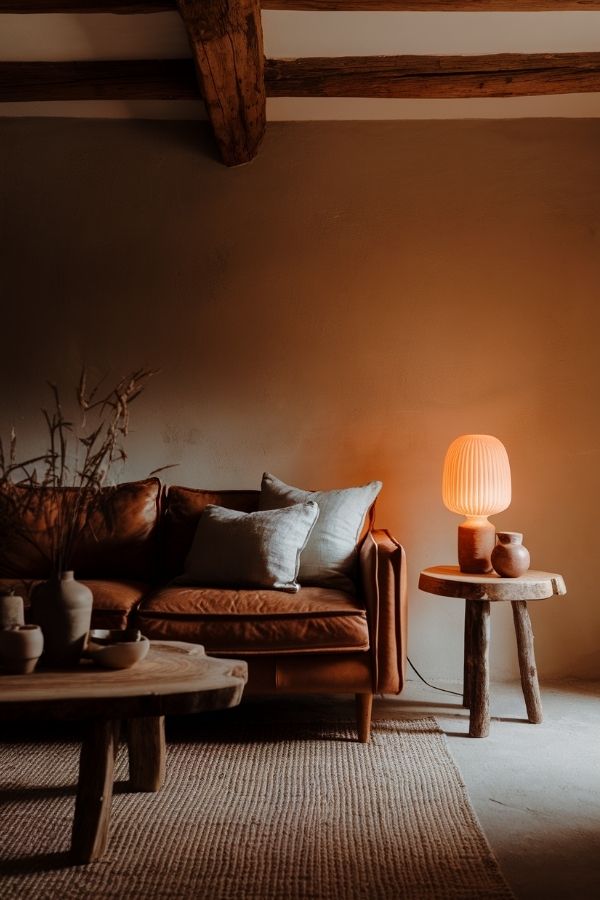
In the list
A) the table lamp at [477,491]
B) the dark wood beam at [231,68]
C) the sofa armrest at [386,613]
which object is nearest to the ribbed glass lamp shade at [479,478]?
the table lamp at [477,491]

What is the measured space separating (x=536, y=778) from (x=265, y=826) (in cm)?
96

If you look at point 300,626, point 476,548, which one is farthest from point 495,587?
point 300,626

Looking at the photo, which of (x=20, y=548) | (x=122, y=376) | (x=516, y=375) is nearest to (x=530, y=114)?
(x=516, y=375)

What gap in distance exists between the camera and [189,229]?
420 centimetres

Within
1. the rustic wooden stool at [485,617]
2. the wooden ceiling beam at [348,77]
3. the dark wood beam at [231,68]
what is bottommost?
the rustic wooden stool at [485,617]

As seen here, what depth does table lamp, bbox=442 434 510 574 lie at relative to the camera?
11.4 feet

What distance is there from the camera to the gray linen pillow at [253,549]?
10.8 ft

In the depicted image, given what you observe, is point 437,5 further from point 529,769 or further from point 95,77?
point 529,769

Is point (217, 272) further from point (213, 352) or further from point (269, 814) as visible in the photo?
point (269, 814)

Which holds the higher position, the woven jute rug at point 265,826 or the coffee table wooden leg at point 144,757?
the coffee table wooden leg at point 144,757

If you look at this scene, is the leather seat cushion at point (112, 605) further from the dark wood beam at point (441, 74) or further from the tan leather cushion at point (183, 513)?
the dark wood beam at point (441, 74)

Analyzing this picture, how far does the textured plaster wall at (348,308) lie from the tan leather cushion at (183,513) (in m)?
0.28

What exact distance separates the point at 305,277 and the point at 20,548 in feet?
6.06

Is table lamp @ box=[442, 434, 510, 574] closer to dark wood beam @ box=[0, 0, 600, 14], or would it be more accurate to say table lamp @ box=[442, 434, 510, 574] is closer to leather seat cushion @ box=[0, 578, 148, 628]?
leather seat cushion @ box=[0, 578, 148, 628]
